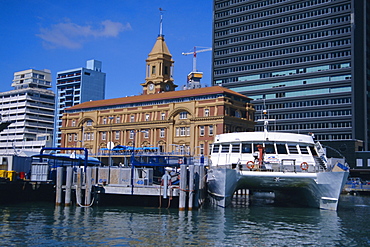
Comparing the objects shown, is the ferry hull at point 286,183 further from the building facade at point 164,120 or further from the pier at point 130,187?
the building facade at point 164,120

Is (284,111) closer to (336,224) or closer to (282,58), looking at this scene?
(282,58)

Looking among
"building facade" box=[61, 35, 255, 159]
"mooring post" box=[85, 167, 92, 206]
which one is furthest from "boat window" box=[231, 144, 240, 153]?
"building facade" box=[61, 35, 255, 159]

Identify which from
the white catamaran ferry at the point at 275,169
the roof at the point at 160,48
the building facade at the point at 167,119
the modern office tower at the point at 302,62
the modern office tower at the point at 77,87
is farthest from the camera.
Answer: the modern office tower at the point at 77,87

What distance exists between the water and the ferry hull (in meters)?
1.07

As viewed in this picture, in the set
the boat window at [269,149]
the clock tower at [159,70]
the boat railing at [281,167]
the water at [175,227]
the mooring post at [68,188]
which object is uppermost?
the clock tower at [159,70]

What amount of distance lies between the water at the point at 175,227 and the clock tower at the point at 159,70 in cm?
8141

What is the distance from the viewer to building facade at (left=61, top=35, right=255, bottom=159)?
89062mm

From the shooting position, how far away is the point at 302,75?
111m

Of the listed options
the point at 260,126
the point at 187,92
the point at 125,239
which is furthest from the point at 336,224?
the point at 260,126

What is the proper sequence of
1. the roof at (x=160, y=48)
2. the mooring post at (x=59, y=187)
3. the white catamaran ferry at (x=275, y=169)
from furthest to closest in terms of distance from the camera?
1. the roof at (x=160, y=48)
2. the mooring post at (x=59, y=187)
3. the white catamaran ferry at (x=275, y=169)

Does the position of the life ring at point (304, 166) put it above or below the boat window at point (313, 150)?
below

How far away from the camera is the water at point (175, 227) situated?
2194 cm

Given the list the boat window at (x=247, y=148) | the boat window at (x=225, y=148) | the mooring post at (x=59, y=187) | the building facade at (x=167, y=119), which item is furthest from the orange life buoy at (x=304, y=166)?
the building facade at (x=167, y=119)

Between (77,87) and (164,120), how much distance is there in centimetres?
9686
